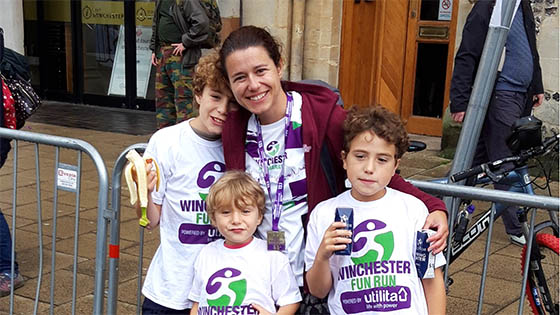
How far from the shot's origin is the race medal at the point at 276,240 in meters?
2.62

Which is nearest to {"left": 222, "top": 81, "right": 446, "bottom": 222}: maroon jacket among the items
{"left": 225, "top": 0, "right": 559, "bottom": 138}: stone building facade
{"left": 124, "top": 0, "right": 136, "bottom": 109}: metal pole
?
{"left": 225, "top": 0, "right": 559, "bottom": 138}: stone building facade

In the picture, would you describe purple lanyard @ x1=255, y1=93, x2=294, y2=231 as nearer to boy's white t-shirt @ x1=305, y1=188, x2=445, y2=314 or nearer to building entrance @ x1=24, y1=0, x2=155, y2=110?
boy's white t-shirt @ x1=305, y1=188, x2=445, y2=314

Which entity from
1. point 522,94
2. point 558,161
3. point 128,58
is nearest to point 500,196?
point 522,94

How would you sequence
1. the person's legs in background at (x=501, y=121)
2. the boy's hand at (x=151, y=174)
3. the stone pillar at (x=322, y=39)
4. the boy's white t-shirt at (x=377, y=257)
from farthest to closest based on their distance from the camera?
the stone pillar at (x=322, y=39), the person's legs in background at (x=501, y=121), the boy's hand at (x=151, y=174), the boy's white t-shirt at (x=377, y=257)

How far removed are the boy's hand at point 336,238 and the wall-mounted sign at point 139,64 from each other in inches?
378

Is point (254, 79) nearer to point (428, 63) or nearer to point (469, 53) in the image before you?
point (469, 53)

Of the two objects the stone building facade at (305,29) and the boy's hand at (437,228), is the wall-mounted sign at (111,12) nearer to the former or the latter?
the stone building facade at (305,29)

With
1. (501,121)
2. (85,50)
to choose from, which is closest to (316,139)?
(501,121)

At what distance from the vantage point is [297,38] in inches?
367

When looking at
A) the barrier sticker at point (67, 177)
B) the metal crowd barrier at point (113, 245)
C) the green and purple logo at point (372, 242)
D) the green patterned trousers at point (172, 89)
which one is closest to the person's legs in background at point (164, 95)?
the green patterned trousers at point (172, 89)

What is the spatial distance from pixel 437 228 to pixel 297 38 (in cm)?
706

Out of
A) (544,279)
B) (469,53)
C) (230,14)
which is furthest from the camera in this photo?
(230,14)

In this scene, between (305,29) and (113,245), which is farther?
(305,29)

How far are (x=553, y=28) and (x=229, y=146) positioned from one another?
226 inches
